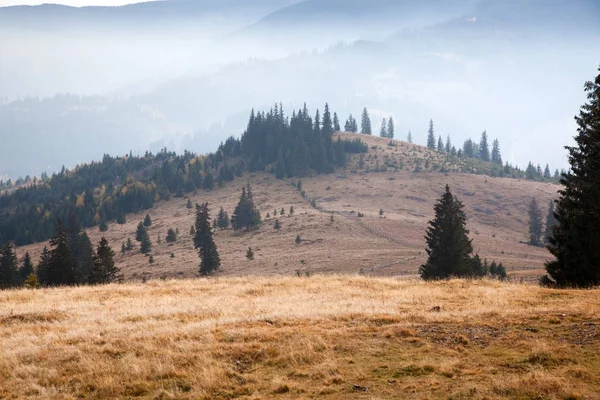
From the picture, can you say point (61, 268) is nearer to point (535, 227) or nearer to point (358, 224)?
point (358, 224)

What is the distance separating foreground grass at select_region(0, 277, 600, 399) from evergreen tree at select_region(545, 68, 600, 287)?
5.68 metres

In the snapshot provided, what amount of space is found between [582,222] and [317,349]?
18693mm

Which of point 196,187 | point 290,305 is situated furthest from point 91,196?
point 290,305

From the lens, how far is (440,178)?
159375mm

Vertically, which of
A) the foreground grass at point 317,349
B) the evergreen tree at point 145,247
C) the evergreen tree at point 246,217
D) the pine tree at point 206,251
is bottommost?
the evergreen tree at point 145,247

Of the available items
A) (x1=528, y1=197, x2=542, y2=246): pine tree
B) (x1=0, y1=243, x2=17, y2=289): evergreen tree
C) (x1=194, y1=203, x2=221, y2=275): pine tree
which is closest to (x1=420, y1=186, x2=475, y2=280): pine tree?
(x1=194, y1=203, x2=221, y2=275): pine tree

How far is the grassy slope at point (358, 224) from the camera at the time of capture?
75812 millimetres

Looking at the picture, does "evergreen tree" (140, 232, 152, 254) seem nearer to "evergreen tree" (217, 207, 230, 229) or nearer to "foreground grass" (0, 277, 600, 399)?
"evergreen tree" (217, 207, 230, 229)

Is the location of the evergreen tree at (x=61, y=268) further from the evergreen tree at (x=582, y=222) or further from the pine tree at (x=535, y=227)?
the pine tree at (x=535, y=227)

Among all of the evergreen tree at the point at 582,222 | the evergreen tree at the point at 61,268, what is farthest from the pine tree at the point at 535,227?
the evergreen tree at the point at 61,268

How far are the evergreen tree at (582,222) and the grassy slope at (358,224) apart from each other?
3687cm

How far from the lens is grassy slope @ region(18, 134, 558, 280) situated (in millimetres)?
75812

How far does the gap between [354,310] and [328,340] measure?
419 cm

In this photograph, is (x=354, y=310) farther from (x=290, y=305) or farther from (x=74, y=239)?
(x=74, y=239)
